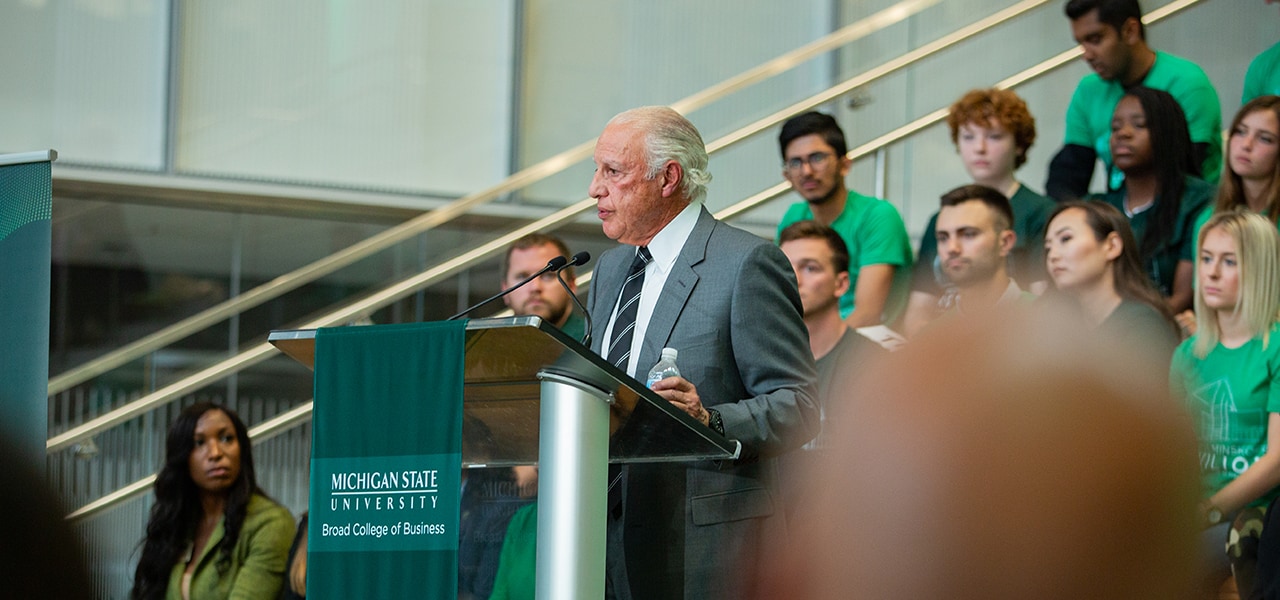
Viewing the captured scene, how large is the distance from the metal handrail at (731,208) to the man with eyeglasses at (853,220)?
2.08 feet

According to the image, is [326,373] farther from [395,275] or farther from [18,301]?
[395,275]

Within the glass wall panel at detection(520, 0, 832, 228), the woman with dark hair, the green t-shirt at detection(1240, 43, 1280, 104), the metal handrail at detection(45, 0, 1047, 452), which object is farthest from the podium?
→ the glass wall panel at detection(520, 0, 832, 228)

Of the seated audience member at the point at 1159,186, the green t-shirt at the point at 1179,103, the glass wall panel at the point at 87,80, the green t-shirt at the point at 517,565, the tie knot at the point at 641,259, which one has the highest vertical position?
the glass wall panel at the point at 87,80

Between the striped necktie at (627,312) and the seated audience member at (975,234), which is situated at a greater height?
the seated audience member at (975,234)

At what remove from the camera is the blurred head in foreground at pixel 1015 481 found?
77cm

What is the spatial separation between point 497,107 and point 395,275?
144cm

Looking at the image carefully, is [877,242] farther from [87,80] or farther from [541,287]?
[87,80]

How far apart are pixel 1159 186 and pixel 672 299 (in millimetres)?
2882

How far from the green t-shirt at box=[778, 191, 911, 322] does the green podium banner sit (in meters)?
3.26

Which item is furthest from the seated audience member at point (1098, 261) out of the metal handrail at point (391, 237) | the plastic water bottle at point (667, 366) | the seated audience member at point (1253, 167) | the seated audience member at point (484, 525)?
the metal handrail at point (391, 237)

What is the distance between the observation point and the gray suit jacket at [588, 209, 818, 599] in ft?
8.50

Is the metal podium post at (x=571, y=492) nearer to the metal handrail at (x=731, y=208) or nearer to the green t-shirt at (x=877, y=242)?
the green t-shirt at (x=877, y=242)

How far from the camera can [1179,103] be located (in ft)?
17.3

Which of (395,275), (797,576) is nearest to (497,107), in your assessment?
(395,275)
